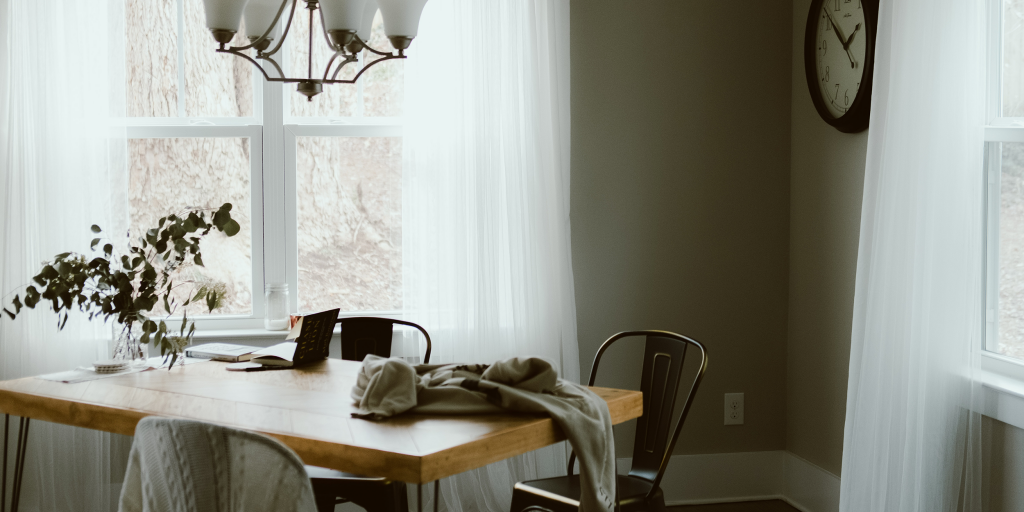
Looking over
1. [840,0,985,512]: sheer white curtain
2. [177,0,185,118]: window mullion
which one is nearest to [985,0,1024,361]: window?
[840,0,985,512]: sheer white curtain

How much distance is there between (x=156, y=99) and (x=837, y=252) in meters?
2.59

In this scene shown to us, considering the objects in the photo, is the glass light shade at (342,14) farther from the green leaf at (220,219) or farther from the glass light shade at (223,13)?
the green leaf at (220,219)

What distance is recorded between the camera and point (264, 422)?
1.74m

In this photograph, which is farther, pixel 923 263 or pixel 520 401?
pixel 923 263

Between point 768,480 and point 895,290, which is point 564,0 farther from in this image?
point 768,480

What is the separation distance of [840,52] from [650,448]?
158 centimetres

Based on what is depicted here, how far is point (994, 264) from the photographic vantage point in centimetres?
245

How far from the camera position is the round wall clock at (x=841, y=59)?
2836 millimetres

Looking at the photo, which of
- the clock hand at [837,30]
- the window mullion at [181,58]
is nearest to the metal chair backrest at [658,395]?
the clock hand at [837,30]

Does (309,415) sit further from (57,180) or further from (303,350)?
(57,180)

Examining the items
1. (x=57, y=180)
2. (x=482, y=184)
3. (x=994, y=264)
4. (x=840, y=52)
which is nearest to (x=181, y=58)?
(x=57, y=180)

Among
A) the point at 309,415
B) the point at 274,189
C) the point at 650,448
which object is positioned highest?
the point at 274,189

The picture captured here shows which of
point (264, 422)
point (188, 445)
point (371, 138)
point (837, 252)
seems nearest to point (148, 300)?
point (264, 422)

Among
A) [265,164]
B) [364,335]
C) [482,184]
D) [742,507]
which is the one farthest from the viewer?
[742,507]
